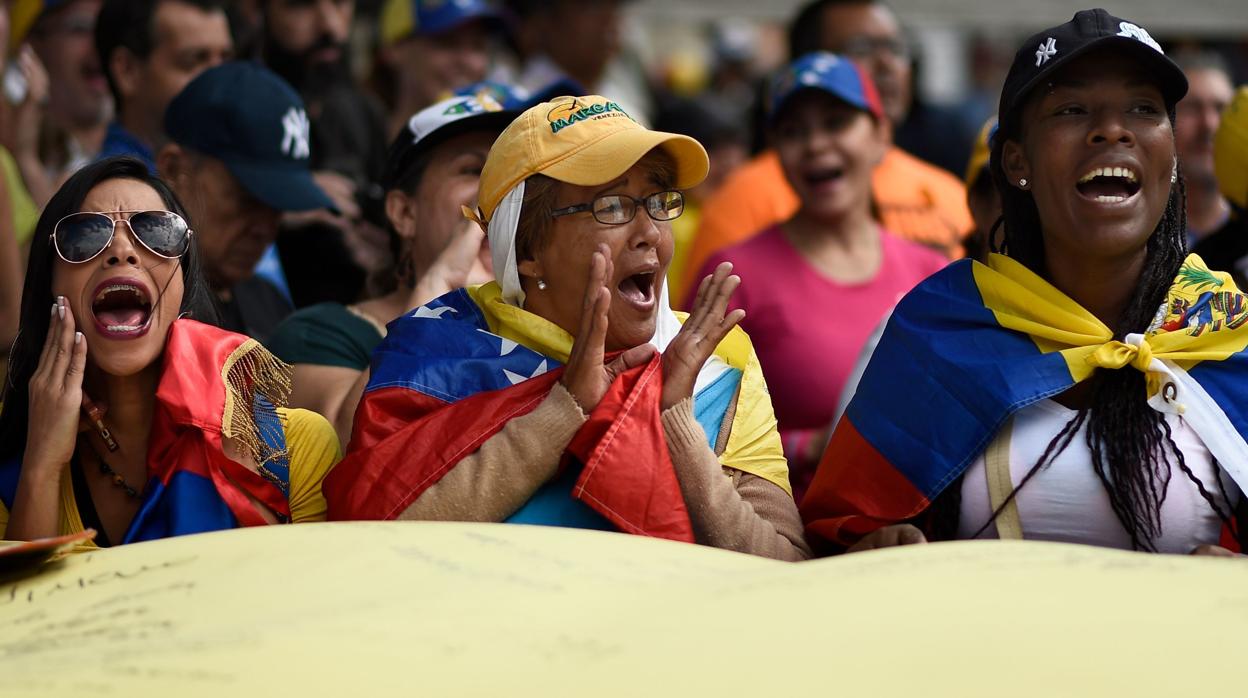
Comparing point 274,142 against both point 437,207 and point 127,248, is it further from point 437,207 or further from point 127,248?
point 127,248

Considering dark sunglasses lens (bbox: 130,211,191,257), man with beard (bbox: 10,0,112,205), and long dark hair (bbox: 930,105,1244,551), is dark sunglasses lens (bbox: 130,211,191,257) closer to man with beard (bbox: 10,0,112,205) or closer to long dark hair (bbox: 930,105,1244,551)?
long dark hair (bbox: 930,105,1244,551)

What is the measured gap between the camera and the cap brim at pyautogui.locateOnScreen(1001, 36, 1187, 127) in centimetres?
328

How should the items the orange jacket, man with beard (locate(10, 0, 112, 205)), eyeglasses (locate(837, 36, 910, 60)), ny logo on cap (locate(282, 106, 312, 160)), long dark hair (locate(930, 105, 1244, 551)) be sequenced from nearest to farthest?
long dark hair (locate(930, 105, 1244, 551)), ny logo on cap (locate(282, 106, 312, 160)), the orange jacket, man with beard (locate(10, 0, 112, 205)), eyeglasses (locate(837, 36, 910, 60))

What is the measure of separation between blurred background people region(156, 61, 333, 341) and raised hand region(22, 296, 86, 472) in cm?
134

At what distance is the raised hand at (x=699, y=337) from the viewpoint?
324 cm

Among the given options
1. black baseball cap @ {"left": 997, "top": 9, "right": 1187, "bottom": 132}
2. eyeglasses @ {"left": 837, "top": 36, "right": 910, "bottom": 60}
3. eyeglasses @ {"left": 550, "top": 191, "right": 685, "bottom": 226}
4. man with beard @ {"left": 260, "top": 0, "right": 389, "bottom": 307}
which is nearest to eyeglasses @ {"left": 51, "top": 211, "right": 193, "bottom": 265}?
eyeglasses @ {"left": 550, "top": 191, "right": 685, "bottom": 226}

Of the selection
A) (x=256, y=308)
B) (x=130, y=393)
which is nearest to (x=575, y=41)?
(x=256, y=308)

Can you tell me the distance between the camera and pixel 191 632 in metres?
2.40

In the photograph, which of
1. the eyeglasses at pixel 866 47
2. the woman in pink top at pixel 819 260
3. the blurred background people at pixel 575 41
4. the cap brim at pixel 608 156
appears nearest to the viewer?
the cap brim at pixel 608 156

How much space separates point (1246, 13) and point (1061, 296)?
7861 mm

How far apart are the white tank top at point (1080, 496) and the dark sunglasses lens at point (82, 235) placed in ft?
5.82

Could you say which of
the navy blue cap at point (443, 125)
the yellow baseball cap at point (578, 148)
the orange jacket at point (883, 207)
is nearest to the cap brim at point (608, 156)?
the yellow baseball cap at point (578, 148)

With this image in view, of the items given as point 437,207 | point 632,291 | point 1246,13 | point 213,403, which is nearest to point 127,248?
point 213,403

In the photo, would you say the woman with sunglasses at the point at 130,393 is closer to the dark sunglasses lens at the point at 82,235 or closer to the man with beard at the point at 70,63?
the dark sunglasses lens at the point at 82,235
